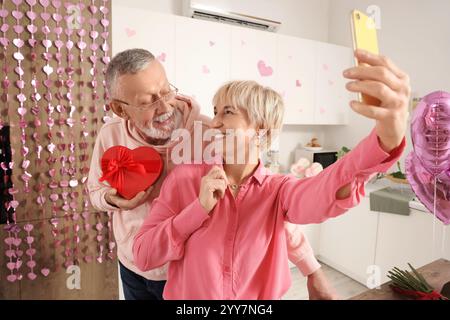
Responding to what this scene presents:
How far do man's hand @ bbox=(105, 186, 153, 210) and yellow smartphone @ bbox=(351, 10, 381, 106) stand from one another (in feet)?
2.05

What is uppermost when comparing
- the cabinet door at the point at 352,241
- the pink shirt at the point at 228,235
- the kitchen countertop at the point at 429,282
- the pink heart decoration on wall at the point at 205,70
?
the pink heart decoration on wall at the point at 205,70

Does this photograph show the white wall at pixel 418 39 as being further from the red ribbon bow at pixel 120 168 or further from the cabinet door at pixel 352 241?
the red ribbon bow at pixel 120 168

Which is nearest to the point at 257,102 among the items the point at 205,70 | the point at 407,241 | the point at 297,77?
the point at 205,70

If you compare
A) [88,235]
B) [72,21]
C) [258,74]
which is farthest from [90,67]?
[258,74]

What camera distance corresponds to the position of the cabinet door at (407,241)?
6.86 feet

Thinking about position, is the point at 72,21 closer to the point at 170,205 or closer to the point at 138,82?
the point at 138,82

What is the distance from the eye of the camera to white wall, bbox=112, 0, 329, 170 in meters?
2.99

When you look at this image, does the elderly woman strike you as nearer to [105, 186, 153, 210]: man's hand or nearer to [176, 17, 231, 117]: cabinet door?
[105, 186, 153, 210]: man's hand

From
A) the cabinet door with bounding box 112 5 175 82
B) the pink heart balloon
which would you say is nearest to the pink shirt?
the pink heart balloon

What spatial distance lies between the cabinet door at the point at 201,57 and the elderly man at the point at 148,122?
4.21 feet

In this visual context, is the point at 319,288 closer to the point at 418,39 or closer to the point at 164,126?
the point at 164,126

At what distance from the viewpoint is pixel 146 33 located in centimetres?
200

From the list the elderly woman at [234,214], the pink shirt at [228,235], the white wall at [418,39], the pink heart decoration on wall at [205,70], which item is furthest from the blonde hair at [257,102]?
the white wall at [418,39]

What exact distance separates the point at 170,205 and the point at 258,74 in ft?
6.67
